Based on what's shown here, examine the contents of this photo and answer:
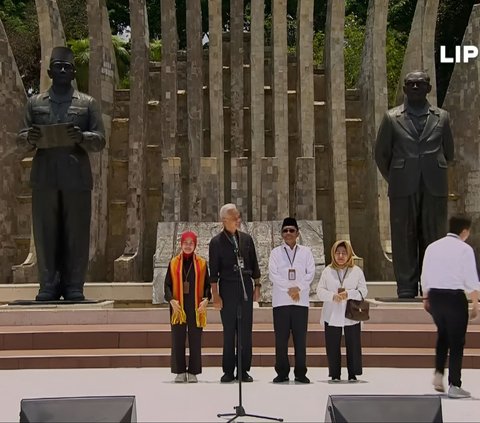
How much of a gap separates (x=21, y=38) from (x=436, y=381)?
2630cm

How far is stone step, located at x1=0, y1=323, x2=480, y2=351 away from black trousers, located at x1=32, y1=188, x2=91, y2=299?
795 mm

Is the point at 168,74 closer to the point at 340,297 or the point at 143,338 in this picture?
the point at 143,338

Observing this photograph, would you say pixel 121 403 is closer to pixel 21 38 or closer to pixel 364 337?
pixel 364 337

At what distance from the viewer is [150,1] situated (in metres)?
33.0

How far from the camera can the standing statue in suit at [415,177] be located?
10.8 m

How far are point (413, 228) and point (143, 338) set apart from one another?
10.9 feet

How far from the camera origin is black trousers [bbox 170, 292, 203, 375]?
820 cm

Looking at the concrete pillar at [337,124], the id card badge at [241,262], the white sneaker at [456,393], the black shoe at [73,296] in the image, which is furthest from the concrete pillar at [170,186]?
the white sneaker at [456,393]

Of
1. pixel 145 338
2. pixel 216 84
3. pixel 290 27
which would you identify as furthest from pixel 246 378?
pixel 290 27

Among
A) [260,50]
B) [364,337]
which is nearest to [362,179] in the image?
[260,50]

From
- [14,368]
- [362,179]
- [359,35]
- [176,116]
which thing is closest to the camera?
[14,368]

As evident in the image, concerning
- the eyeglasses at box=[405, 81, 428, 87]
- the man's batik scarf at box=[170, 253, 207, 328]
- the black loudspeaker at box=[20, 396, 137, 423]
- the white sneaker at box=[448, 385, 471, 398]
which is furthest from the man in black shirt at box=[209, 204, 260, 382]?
the eyeglasses at box=[405, 81, 428, 87]

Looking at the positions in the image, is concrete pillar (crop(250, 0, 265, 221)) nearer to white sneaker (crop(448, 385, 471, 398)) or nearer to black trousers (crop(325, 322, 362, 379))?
black trousers (crop(325, 322, 362, 379))

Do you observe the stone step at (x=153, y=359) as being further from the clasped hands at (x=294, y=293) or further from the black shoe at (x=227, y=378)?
the clasped hands at (x=294, y=293)
